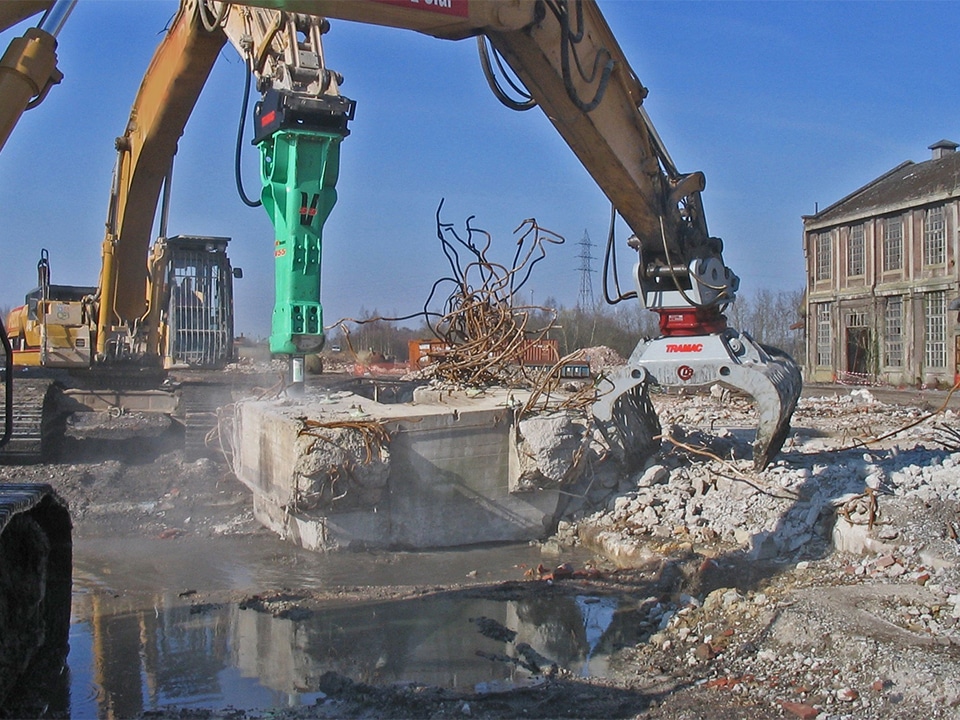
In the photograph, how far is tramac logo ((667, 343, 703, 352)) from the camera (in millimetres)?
7266

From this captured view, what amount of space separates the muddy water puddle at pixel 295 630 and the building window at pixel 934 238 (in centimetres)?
2160

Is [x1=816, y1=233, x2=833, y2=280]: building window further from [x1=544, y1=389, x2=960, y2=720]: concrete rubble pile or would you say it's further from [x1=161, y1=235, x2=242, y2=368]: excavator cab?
[x1=544, y1=389, x2=960, y2=720]: concrete rubble pile

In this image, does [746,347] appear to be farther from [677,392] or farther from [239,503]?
[677,392]

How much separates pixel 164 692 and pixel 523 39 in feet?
14.4

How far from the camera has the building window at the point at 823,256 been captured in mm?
30047

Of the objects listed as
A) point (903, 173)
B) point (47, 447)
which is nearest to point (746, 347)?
point (47, 447)

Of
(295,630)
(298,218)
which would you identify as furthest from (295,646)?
(298,218)

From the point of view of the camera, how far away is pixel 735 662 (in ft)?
16.1

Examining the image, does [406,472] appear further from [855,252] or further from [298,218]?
[855,252]

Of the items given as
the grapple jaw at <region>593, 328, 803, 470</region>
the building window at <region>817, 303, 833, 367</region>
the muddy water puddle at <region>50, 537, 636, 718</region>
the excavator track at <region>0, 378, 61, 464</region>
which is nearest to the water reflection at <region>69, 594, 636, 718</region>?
the muddy water puddle at <region>50, 537, 636, 718</region>

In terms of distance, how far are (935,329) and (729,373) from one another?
21.3m

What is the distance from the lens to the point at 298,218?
6066mm

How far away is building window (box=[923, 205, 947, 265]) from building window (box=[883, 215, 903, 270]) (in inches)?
36.5

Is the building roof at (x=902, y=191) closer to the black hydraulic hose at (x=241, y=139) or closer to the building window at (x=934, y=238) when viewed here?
the building window at (x=934, y=238)
